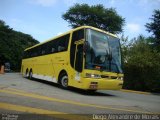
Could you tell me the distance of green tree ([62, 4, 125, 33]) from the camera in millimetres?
52344

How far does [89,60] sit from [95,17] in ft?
131

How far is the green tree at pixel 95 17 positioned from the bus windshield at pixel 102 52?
36.7 meters

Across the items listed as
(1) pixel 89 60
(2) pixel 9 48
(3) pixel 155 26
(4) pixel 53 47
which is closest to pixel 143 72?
(4) pixel 53 47

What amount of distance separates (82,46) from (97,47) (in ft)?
2.51

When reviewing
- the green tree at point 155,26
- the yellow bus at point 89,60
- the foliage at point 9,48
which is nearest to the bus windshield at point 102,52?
the yellow bus at point 89,60

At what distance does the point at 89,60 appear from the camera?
14.2 m

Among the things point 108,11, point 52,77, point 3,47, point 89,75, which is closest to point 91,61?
point 89,75

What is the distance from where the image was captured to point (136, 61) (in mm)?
24000

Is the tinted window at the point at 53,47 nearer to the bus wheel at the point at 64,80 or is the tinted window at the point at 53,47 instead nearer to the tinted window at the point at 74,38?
the tinted window at the point at 74,38

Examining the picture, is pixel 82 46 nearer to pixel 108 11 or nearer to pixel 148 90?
pixel 148 90

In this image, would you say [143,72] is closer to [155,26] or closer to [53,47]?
[53,47]

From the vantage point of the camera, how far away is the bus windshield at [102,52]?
14234mm

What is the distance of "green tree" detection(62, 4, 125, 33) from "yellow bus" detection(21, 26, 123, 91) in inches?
1383

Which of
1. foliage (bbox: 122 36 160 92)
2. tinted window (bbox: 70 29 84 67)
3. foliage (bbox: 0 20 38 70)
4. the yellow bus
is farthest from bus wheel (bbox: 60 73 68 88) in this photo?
foliage (bbox: 0 20 38 70)
